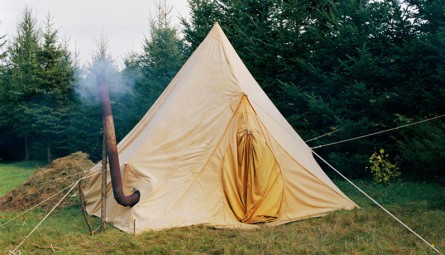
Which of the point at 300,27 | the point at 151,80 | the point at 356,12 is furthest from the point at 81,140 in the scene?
the point at 356,12

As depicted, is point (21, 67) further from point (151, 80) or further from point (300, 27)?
point (300, 27)

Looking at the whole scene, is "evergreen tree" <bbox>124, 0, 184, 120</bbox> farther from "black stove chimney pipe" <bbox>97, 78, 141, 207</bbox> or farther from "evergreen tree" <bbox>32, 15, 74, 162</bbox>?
"black stove chimney pipe" <bbox>97, 78, 141, 207</bbox>

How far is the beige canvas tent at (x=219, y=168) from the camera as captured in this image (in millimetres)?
5602

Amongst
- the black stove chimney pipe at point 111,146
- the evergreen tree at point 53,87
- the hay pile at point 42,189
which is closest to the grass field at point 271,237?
the black stove chimney pipe at point 111,146

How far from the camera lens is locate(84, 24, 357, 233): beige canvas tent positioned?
5602mm

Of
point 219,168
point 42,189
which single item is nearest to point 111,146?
point 219,168

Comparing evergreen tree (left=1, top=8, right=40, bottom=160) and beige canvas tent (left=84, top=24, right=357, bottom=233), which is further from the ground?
evergreen tree (left=1, top=8, right=40, bottom=160)

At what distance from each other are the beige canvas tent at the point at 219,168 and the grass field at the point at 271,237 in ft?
1.09

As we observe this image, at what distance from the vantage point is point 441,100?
329 inches

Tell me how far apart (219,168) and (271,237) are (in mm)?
1374

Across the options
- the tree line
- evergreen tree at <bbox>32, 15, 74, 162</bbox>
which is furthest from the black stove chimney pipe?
evergreen tree at <bbox>32, 15, 74, 162</bbox>

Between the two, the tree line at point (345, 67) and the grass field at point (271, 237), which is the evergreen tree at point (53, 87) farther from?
the grass field at point (271, 237)

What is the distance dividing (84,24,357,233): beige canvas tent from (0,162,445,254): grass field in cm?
33

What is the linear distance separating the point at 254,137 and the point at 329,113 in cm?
398
